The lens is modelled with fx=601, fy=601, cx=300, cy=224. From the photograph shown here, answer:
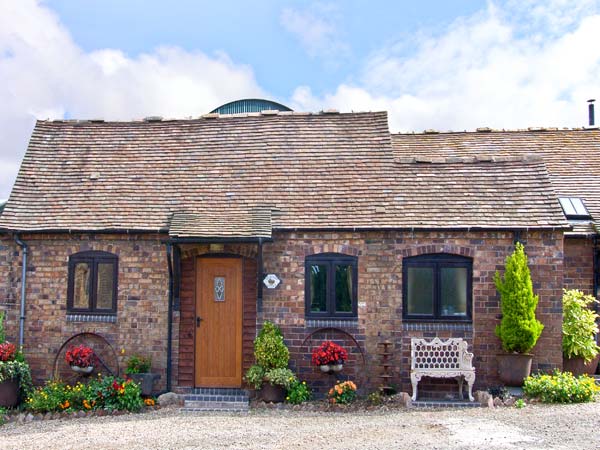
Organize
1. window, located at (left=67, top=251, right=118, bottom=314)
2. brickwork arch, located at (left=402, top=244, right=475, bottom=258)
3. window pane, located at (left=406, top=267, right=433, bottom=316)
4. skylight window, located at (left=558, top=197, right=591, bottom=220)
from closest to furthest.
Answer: brickwork arch, located at (left=402, top=244, right=475, bottom=258) < window pane, located at (left=406, top=267, right=433, bottom=316) < window, located at (left=67, top=251, right=118, bottom=314) < skylight window, located at (left=558, top=197, right=591, bottom=220)

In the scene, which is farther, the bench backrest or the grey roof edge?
the grey roof edge

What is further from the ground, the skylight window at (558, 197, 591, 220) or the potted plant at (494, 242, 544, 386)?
the skylight window at (558, 197, 591, 220)

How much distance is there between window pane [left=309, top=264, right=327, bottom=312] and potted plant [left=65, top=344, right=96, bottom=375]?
4275 mm

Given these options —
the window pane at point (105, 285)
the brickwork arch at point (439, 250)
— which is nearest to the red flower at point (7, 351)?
the window pane at point (105, 285)

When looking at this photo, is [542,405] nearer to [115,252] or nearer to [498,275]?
[498,275]

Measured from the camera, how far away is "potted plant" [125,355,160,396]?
11.0 m

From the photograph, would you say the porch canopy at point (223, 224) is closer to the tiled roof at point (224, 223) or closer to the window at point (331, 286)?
the tiled roof at point (224, 223)

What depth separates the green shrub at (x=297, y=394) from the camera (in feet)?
35.0

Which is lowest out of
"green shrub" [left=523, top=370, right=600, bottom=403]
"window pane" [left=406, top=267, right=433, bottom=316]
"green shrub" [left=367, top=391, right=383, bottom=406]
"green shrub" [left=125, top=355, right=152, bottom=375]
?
"green shrub" [left=367, top=391, right=383, bottom=406]

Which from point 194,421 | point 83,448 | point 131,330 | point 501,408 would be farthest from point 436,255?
point 83,448

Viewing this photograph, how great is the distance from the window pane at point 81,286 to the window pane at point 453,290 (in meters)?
6.89

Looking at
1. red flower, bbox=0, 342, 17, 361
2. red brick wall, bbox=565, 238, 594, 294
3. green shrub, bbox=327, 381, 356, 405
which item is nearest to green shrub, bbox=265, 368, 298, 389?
green shrub, bbox=327, 381, 356, 405

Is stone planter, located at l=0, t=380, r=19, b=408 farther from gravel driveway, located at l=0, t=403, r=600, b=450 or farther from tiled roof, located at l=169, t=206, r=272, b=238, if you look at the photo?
tiled roof, located at l=169, t=206, r=272, b=238

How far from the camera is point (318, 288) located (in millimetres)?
11438
